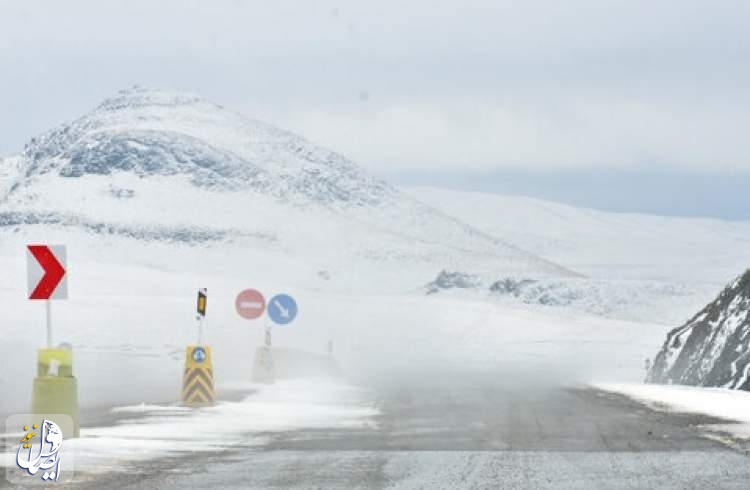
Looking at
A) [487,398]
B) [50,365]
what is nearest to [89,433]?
[50,365]

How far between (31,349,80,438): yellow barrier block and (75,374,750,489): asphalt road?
2.43m

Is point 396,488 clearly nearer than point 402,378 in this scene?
Yes

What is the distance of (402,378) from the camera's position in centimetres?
3938

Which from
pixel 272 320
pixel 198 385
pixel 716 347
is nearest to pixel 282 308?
pixel 272 320

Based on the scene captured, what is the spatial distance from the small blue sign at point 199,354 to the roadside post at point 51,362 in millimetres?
6731

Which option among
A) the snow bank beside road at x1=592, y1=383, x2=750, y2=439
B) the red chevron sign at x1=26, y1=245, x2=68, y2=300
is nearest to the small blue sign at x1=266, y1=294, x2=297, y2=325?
the snow bank beside road at x1=592, y1=383, x2=750, y2=439

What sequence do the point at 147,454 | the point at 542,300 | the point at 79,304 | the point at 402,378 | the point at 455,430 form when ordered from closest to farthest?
the point at 147,454 → the point at 455,430 → the point at 402,378 → the point at 79,304 → the point at 542,300

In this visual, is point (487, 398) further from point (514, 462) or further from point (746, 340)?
point (514, 462)

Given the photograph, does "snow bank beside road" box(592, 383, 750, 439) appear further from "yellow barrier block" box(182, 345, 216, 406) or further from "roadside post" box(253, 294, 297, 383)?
"yellow barrier block" box(182, 345, 216, 406)

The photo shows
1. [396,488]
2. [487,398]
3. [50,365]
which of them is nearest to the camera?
[396,488]

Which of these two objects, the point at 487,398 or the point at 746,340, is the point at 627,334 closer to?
the point at 746,340

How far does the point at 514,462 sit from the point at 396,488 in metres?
2.39

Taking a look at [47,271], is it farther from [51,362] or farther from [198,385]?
[198,385]

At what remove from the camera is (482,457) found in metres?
14.7
